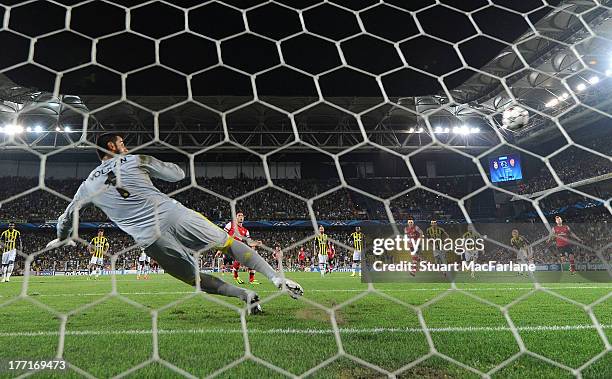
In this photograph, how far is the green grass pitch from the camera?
1.29 metres

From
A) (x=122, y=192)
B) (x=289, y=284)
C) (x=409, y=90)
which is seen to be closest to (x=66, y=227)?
(x=122, y=192)

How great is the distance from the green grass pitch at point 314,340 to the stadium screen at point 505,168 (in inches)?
481

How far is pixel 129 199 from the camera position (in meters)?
1.28

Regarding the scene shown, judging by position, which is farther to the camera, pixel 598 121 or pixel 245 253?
pixel 598 121

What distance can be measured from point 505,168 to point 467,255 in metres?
8.66

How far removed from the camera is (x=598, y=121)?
1059cm

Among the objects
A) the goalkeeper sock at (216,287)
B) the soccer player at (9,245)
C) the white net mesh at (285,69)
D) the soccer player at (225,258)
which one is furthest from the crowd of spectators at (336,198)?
the goalkeeper sock at (216,287)

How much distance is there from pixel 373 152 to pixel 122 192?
12719 mm

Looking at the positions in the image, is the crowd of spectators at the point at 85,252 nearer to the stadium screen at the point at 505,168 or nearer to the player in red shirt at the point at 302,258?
the player in red shirt at the point at 302,258

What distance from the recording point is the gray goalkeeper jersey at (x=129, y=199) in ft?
4.16

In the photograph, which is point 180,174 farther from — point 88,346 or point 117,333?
point 117,333

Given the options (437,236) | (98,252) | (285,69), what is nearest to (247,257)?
(98,252)

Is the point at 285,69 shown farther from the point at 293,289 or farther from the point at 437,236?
the point at 437,236

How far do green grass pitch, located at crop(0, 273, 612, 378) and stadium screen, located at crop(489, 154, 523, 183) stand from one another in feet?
40.1
